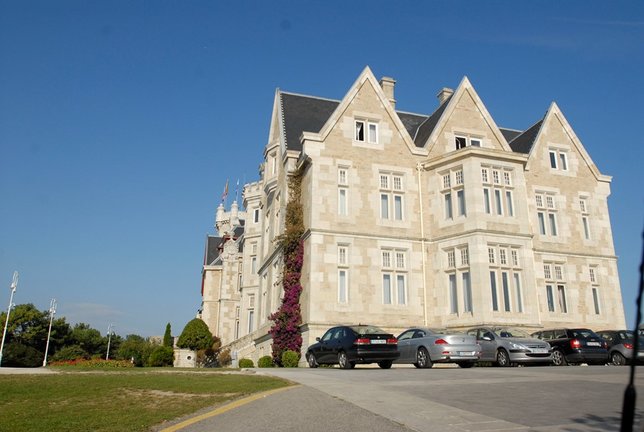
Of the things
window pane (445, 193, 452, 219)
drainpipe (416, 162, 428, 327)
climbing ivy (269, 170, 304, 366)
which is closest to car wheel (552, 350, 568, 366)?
drainpipe (416, 162, 428, 327)

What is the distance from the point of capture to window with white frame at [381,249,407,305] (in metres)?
28.7

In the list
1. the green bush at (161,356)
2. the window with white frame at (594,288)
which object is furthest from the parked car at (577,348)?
the green bush at (161,356)

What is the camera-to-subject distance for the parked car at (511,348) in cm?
2067

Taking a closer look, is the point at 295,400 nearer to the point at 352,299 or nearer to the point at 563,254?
the point at 352,299

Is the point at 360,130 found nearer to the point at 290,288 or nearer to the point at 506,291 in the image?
the point at 290,288

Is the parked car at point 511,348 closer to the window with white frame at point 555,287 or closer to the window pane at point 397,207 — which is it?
the window pane at point 397,207

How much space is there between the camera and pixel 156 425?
825 centimetres

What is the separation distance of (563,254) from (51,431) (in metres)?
30.1

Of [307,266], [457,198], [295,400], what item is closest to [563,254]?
[457,198]

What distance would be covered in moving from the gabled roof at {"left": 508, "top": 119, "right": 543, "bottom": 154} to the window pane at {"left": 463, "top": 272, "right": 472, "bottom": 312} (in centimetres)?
1077

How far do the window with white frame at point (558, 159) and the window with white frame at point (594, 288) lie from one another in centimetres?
638

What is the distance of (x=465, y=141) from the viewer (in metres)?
33.2

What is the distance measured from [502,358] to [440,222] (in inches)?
403

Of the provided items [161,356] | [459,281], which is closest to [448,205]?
[459,281]
